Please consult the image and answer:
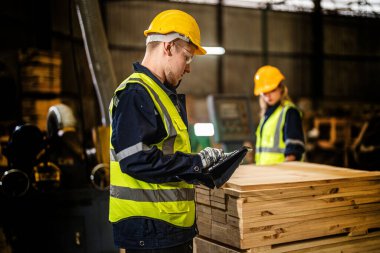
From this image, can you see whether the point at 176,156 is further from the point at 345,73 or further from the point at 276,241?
the point at 345,73

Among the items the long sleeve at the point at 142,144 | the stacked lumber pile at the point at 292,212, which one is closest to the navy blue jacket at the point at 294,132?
the stacked lumber pile at the point at 292,212

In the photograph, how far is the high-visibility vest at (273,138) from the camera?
15.8 ft

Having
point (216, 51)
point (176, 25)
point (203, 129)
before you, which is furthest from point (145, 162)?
point (216, 51)

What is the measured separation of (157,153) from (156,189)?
230 mm

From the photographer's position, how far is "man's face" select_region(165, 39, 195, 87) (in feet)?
7.87

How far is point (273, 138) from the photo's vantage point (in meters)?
4.88

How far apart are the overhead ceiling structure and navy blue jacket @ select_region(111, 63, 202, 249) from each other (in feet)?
51.1

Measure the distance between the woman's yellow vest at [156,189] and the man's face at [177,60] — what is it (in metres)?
0.11

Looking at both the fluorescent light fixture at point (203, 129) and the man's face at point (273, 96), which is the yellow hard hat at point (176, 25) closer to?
the man's face at point (273, 96)

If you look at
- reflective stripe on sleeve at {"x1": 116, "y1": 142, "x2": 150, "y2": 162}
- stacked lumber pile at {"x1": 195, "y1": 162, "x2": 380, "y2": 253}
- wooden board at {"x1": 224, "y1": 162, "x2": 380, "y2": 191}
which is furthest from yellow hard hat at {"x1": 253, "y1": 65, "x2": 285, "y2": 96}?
reflective stripe on sleeve at {"x1": 116, "y1": 142, "x2": 150, "y2": 162}

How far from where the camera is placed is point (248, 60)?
17516 mm

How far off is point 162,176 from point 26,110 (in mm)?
5848

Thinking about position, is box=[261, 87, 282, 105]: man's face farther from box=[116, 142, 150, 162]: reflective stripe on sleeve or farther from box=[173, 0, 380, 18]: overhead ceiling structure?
box=[173, 0, 380, 18]: overhead ceiling structure

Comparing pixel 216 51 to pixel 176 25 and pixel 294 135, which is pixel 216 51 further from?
pixel 176 25
